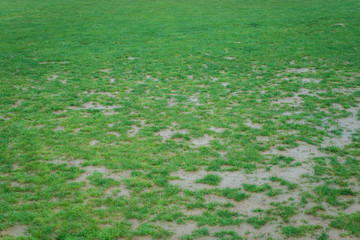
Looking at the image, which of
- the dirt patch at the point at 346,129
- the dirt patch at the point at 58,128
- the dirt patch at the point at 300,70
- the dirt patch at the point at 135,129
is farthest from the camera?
the dirt patch at the point at 300,70

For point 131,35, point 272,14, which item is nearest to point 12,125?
point 131,35

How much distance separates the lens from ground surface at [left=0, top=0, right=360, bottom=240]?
593cm

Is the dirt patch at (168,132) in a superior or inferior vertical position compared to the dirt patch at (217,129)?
superior

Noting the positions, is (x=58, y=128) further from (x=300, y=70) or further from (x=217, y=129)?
(x=300, y=70)

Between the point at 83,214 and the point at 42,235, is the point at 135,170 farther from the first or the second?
the point at 42,235

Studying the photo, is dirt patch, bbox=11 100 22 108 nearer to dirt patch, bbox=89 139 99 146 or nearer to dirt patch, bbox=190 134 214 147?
dirt patch, bbox=89 139 99 146

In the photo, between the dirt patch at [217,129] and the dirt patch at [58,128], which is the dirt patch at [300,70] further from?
the dirt patch at [58,128]

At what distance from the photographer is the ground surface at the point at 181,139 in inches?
233

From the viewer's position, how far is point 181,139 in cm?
891

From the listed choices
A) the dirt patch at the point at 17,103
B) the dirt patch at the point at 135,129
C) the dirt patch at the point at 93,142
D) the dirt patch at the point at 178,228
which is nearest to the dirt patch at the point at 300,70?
the dirt patch at the point at 135,129

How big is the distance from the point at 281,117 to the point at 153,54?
9.78 meters

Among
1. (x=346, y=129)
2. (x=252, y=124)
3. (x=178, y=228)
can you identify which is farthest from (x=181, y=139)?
(x=346, y=129)

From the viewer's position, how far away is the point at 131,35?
22453 millimetres

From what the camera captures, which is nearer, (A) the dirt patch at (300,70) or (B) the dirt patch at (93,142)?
(B) the dirt patch at (93,142)
